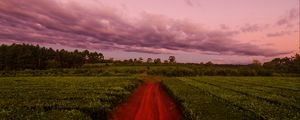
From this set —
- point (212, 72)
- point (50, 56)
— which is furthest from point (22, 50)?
point (212, 72)

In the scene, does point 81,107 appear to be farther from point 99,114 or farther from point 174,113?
point 174,113

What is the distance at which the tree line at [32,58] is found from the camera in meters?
112

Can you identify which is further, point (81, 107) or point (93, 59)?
point (93, 59)

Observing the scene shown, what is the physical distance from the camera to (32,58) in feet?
391

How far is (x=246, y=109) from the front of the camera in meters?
21.5

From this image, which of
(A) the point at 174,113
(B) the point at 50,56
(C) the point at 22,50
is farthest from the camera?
(B) the point at 50,56

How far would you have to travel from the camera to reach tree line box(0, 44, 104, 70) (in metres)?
112

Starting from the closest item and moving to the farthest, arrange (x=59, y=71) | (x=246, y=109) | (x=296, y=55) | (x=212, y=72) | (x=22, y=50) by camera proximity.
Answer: (x=246, y=109) < (x=59, y=71) < (x=212, y=72) < (x=22, y=50) < (x=296, y=55)

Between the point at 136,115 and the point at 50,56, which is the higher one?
the point at 50,56

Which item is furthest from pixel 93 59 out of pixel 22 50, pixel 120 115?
pixel 120 115

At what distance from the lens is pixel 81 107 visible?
19.4 m

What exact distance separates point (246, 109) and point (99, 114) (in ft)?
40.7

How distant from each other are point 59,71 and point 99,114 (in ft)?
243

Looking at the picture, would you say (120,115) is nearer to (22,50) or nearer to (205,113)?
(205,113)
